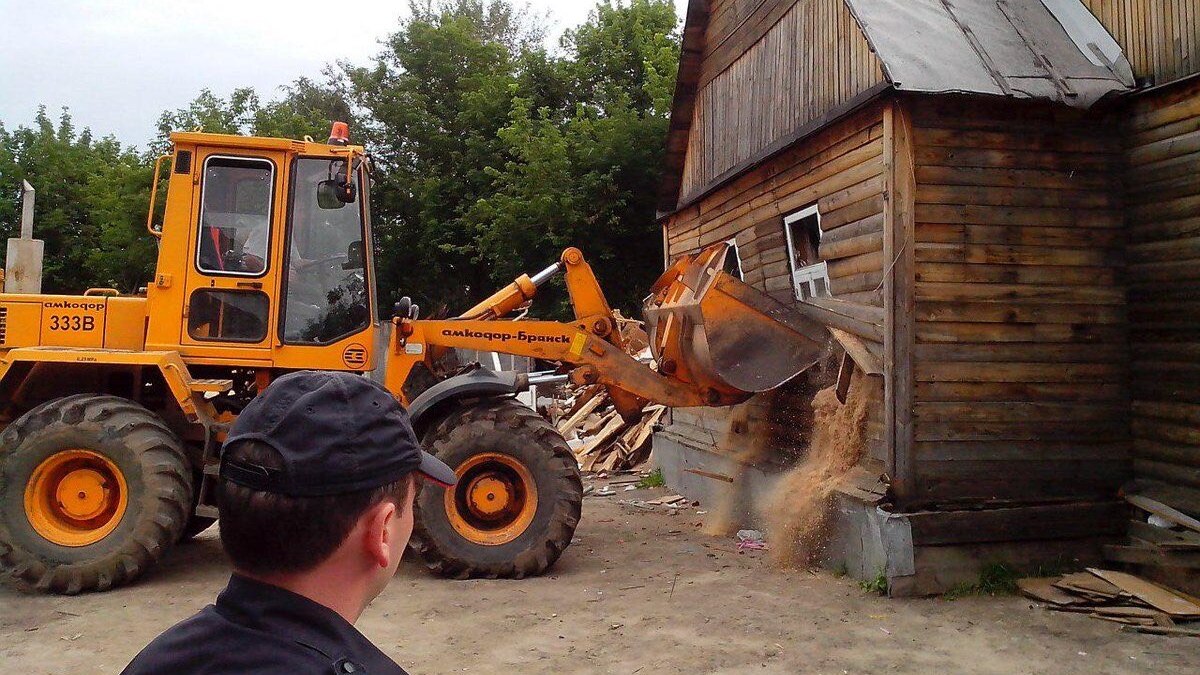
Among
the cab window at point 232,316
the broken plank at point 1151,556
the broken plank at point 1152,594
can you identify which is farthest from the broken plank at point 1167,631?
the cab window at point 232,316

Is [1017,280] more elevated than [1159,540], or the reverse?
[1017,280]

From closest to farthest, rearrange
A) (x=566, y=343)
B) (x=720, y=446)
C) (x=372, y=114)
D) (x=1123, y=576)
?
(x=1123, y=576), (x=566, y=343), (x=720, y=446), (x=372, y=114)

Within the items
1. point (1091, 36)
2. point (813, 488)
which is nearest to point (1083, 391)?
point (813, 488)

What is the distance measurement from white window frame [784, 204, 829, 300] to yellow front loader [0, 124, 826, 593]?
825mm

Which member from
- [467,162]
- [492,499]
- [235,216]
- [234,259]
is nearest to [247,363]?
[234,259]

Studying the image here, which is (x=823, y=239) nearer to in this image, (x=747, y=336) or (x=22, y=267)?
(x=747, y=336)

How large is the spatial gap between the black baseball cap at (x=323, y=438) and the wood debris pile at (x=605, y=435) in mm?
11698

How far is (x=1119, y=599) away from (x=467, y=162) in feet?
90.4

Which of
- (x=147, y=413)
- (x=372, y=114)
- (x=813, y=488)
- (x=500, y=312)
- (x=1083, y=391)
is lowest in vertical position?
(x=813, y=488)

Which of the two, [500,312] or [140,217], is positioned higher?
[140,217]

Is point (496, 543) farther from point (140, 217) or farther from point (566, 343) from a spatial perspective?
point (140, 217)

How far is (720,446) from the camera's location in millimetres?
10328

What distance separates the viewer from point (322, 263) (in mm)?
7500

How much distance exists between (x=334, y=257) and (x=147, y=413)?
75.0 inches
